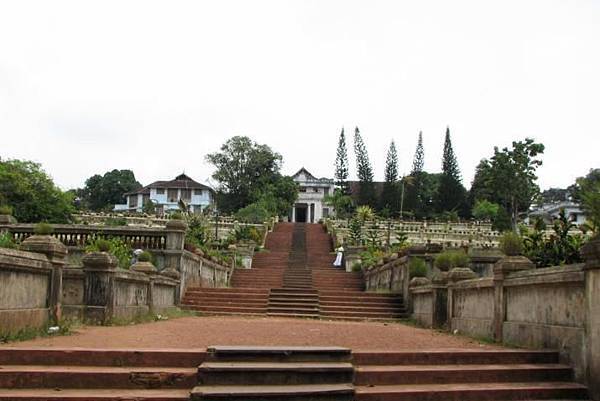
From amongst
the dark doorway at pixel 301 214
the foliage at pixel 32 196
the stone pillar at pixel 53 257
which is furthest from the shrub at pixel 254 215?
the stone pillar at pixel 53 257

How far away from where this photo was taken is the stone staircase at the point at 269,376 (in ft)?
18.6

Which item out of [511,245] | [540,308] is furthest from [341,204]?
[540,308]

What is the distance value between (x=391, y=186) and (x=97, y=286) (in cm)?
6811

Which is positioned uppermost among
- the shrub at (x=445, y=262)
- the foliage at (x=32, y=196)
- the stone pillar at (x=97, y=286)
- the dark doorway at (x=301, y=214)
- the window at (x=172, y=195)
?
the window at (x=172, y=195)

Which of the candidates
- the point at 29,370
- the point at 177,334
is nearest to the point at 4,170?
the point at 177,334

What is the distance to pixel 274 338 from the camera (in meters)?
9.23

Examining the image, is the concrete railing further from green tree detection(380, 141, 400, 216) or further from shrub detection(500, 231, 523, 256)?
green tree detection(380, 141, 400, 216)

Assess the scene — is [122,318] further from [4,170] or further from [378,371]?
[4,170]

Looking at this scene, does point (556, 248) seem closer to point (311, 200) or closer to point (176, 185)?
point (311, 200)

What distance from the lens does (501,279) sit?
8.74 meters

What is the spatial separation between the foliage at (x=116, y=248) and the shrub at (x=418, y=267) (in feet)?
24.1

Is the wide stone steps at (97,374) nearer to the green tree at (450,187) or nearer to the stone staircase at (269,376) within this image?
the stone staircase at (269,376)

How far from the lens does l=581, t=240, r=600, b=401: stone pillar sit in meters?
5.96

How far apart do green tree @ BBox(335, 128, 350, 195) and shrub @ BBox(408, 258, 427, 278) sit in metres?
67.0
